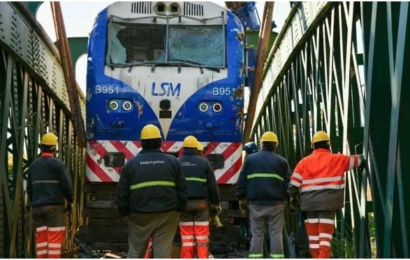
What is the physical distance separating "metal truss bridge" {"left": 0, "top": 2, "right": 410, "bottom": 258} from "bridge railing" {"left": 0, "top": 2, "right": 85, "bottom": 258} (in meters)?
0.02

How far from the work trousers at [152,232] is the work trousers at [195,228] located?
1.72 metres

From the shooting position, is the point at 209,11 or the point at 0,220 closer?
the point at 0,220

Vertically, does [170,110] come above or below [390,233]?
above

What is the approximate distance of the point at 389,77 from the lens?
21.5ft

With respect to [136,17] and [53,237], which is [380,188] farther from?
[136,17]

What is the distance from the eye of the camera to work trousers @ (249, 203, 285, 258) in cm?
748

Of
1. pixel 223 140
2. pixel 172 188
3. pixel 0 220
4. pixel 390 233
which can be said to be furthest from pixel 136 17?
pixel 390 233

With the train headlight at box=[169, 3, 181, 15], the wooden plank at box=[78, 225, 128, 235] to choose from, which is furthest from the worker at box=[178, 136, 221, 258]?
the train headlight at box=[169, 3, 181, 15]

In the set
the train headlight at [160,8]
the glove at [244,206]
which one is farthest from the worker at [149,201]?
the train headlight at [160,8]

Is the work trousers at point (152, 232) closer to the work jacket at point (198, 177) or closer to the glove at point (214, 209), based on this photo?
the work jacket at point (198, 177)

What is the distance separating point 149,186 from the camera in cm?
598

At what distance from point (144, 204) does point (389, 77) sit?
279 centimetres

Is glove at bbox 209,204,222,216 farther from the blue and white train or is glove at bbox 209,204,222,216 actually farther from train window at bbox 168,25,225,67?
train window at bbox 168,25,225,67

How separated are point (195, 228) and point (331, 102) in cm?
239
